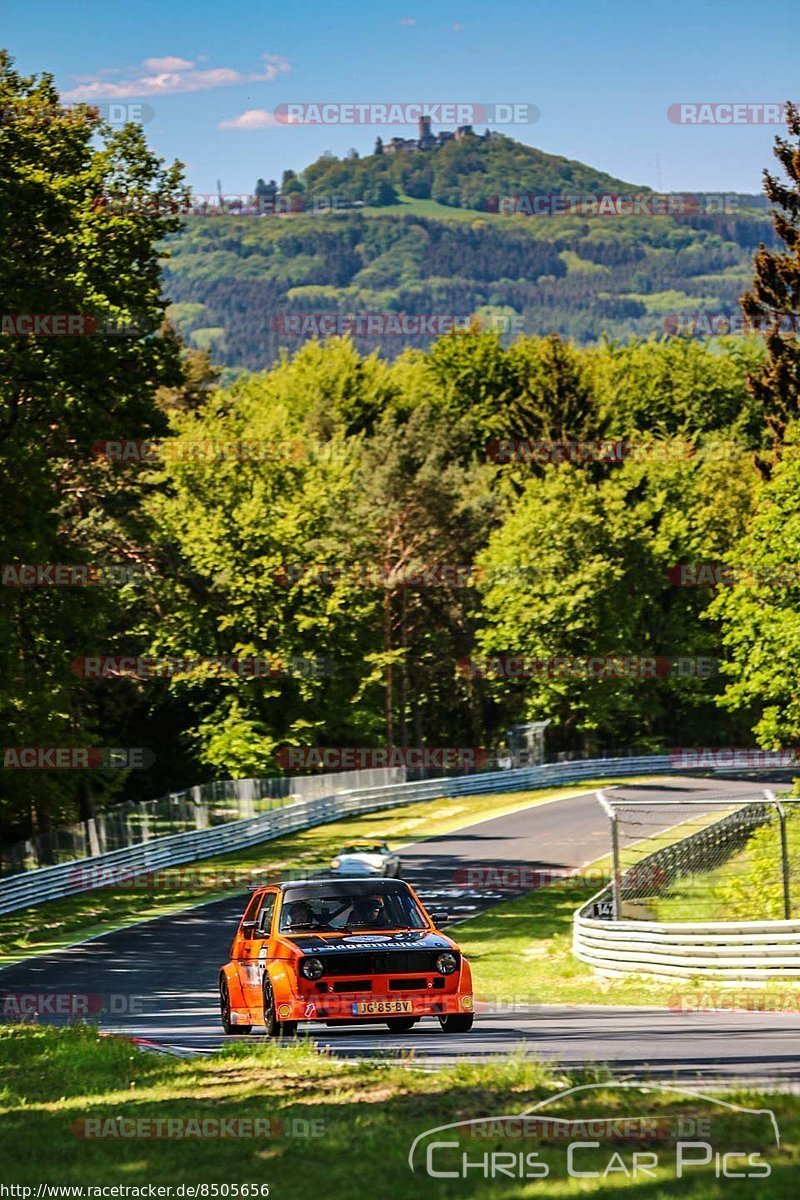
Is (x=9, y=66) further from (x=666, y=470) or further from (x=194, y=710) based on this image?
(x=666, y=470)

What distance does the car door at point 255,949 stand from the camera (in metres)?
15.2

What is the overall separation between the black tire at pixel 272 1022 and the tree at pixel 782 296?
4205 centimetres

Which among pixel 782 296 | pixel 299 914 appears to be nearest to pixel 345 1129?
pixel 299 914

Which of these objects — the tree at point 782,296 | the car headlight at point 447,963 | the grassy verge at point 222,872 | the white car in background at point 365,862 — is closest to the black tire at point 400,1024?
the car headlight at point 447,963

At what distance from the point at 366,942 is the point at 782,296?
146 ft

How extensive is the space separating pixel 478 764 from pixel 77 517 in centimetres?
2445

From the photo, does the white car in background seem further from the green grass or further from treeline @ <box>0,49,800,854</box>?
treeline @ <box>0,49,800,854</box>

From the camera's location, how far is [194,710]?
224ft

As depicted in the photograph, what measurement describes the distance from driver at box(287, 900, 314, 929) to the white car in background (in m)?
23.0

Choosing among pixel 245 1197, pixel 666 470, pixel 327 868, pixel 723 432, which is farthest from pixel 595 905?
pixel 723 432

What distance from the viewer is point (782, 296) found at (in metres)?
54.8

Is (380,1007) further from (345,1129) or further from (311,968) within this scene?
(345,1129)

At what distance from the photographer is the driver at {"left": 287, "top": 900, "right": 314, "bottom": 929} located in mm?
15273

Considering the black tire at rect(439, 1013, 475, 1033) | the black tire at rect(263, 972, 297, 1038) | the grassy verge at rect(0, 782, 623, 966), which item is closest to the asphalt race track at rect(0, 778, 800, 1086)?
the black tire at rect(439, 1013, 475, 1033)
